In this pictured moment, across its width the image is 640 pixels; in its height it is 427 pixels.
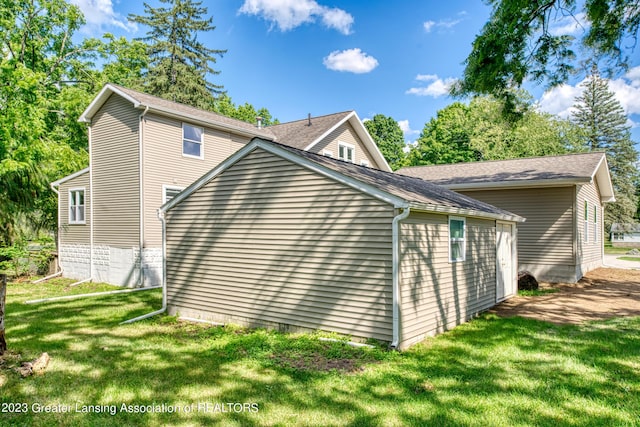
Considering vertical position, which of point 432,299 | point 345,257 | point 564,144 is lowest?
point 432,299

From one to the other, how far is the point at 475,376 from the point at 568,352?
2.12m

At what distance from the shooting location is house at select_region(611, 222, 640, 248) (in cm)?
3861

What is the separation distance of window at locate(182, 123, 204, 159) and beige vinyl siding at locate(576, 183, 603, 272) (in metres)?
14.3

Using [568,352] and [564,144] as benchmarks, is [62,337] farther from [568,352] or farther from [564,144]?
[564,144]

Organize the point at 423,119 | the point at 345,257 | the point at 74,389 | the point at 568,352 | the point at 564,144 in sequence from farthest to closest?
the point at 423,119 < the point at 564,144 < the point at 345,257 < the point at 568,352 < the point at 74,389

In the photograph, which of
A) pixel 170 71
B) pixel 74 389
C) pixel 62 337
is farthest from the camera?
pixel 170 71

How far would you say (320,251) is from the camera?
677 centimetres

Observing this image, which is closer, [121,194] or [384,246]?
[384,246]

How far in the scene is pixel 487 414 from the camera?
407 cm

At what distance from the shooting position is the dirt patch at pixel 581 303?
8641 mm

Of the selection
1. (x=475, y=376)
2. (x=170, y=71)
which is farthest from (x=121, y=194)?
(x=170, y=71)

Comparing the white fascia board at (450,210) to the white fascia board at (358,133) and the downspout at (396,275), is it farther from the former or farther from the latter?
the white fascia board at (358,133)

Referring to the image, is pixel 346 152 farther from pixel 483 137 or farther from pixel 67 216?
pixel 483 137

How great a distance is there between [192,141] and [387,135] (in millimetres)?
37366
